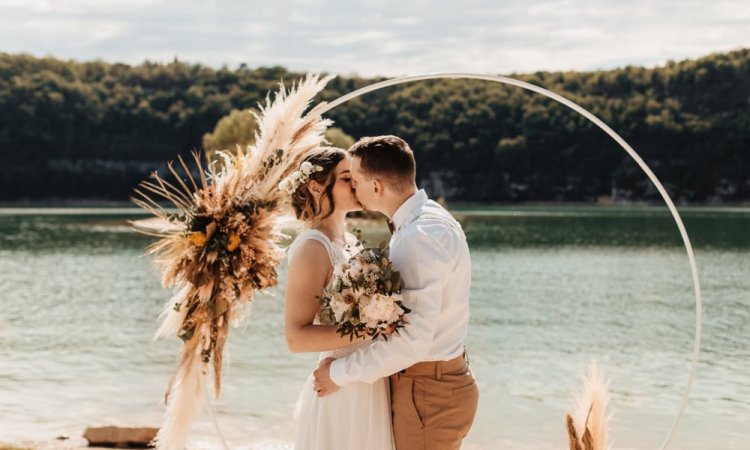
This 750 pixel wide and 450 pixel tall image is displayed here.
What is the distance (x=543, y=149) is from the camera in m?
112

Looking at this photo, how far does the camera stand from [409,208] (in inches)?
156

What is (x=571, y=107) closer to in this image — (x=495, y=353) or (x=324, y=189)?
(x=324, y=189)

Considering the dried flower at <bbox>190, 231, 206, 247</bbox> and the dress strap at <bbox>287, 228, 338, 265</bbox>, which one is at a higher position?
the dress strap at <bbox>287, 228, 338, 265</bbox>

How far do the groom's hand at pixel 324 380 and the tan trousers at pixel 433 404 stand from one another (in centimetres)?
30

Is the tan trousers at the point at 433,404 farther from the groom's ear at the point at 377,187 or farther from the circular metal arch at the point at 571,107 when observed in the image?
the circular metal arch at the point at 571,107

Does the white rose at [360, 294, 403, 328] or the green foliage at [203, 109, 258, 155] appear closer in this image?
the white rose at [360, 294, 403, 328]

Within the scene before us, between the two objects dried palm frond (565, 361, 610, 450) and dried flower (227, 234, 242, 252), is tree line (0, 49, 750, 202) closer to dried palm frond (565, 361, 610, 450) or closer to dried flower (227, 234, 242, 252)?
dried palm frond (565, 361, 610, 450)

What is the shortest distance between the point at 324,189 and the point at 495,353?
514 inches

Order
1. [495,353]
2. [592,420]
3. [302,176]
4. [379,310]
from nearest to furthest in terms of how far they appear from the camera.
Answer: [379,310] → [302,176] → [592,420] → [495,353]

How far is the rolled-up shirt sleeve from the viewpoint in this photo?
380cm

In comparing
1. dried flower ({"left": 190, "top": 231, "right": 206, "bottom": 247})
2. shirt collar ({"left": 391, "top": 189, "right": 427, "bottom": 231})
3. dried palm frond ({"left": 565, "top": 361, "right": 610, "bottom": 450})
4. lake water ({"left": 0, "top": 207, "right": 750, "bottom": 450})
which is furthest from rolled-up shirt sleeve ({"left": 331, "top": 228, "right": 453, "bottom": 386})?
dried palm frond ({"left": 565, "top": 361, "right": 610, "bottom": 450})

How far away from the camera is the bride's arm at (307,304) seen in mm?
4039

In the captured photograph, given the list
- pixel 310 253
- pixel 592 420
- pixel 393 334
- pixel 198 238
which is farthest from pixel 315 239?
pixel 592 420

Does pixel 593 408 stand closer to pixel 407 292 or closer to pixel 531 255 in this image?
pixel 407 292
